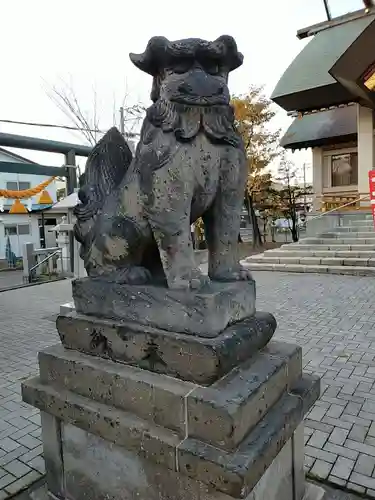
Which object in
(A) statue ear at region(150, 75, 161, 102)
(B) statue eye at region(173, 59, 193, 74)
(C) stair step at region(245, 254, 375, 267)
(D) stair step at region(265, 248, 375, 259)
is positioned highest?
(B) statue eye at region(173, 59, 193, 74)

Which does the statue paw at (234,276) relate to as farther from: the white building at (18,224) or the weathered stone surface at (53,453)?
the white building at (18,224)

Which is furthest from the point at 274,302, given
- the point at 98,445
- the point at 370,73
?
the point at 370,73

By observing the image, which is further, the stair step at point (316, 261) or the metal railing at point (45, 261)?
the metal railing at point (45, 261)

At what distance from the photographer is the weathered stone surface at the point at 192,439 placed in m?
1.21

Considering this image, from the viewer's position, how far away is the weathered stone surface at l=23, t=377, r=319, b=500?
3.98ft

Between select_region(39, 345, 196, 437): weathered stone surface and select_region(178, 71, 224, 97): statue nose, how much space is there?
1145 millimetres

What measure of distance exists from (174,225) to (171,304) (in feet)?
1.06

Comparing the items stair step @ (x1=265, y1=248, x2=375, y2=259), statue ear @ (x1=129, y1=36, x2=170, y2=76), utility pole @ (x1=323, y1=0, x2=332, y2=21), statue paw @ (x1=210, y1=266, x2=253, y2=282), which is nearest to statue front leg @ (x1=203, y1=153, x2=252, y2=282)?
statue paw @ (x1=210, y1=266, x2=253, y2=282)

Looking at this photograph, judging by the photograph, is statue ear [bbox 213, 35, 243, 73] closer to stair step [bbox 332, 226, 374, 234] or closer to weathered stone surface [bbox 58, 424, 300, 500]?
weathered stone surface [bbox 58, 424, 300, 500]

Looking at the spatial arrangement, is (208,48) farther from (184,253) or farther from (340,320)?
(340,320)

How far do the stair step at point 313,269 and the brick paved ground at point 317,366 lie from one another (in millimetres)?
810

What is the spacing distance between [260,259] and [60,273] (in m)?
5.74

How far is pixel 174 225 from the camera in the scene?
1536 millimetres

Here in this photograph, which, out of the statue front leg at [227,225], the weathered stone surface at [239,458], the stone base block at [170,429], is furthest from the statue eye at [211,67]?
the weathered stone surface at [239,458]
